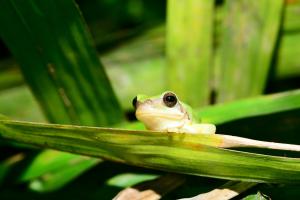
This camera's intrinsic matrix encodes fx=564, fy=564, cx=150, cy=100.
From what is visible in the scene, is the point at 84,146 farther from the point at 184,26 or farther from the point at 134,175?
the point at 184,26

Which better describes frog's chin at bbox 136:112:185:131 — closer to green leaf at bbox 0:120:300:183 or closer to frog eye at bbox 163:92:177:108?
frog eye at bbox 163:92:177:108

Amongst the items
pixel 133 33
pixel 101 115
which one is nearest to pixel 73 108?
pixel 101 115

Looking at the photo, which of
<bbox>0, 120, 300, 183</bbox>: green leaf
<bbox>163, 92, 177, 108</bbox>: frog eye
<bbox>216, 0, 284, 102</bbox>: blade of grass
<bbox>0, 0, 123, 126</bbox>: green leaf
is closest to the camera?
<bbox>0, 120, 300, 183</bbox>: green leaf

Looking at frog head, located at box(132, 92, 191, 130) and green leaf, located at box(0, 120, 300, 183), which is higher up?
green leaf, located at box(0, 120, 300, 183)

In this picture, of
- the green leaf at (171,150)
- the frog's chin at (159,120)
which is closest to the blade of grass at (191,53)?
the frog's chin at (159,120)

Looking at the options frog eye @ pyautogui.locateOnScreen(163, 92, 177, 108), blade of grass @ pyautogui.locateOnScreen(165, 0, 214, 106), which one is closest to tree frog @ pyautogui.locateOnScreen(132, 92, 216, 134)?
frog eye @ pyautogui.locateOnScreen(163, 92, 177, 108)

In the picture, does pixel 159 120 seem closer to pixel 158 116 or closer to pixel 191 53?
pixel 158 116
